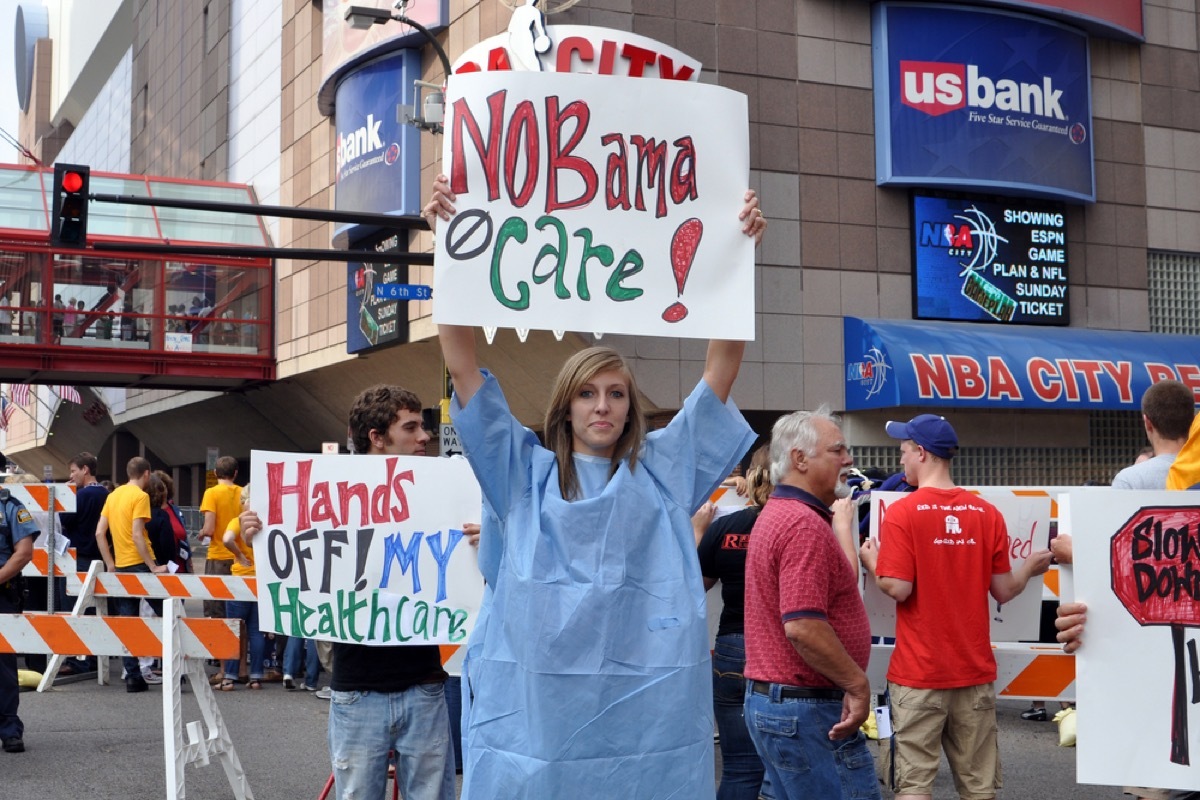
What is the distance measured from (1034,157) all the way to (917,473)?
17.2 metres

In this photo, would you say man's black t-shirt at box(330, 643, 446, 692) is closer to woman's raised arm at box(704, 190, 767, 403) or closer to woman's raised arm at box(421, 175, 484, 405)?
woman's raised arm at box(421, 175, 484, 405)

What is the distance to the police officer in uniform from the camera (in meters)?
9.00

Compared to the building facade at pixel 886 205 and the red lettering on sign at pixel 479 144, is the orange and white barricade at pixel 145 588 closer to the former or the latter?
the red lettering on sign at pixel 479 144

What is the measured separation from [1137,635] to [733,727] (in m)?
2.04

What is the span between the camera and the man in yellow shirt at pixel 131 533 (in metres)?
12.3

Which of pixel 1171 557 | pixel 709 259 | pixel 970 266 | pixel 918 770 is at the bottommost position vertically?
pixel 918 770

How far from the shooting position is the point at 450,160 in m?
3.69

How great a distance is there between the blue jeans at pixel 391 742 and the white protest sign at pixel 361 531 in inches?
42.3

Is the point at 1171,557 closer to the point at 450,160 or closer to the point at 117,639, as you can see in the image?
the point at 450,160

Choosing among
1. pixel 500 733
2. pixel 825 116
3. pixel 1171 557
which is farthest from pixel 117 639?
pixel 825 116

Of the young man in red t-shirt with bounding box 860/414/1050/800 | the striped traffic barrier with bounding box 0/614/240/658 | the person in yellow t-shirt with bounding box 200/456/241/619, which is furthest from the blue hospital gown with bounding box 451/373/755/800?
the person in yellow t-shirt with bounding box 200/456/241/619

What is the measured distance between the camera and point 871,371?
20281mm

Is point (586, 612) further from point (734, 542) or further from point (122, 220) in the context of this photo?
point (122, 220)

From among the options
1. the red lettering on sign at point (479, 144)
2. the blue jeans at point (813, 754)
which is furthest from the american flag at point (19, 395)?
the red lettering on sign at point (479, 144)
